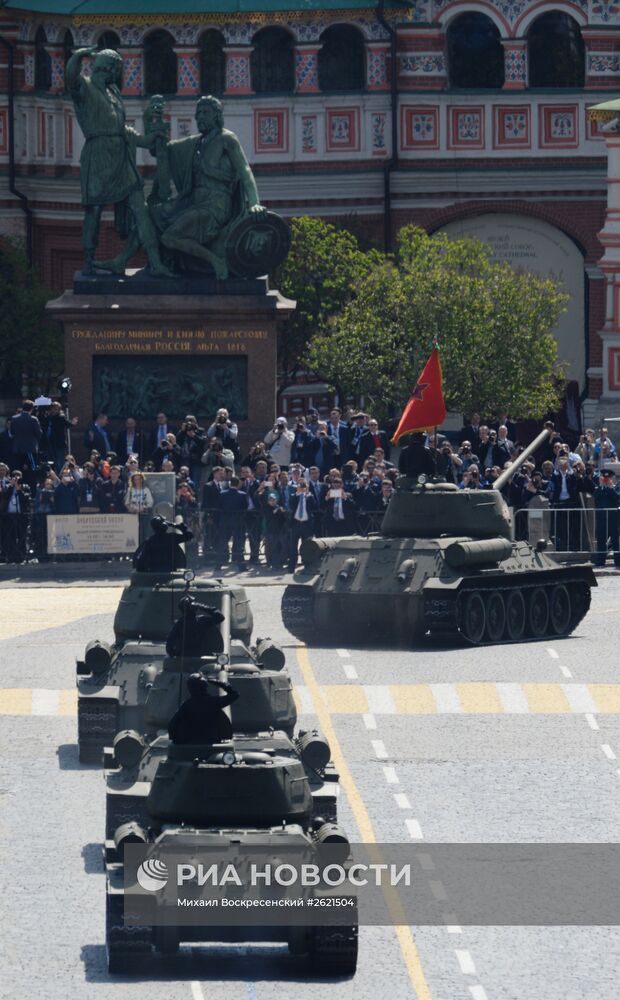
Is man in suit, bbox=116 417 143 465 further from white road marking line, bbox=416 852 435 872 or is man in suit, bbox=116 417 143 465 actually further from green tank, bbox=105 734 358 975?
green tank, bbox=105 734 358 975

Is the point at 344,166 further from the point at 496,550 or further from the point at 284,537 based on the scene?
the point at 496,550

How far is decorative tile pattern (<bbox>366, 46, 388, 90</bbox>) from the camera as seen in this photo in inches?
2343

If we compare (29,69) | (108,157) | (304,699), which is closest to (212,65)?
(29,69)

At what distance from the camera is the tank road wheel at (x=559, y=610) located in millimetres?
35281

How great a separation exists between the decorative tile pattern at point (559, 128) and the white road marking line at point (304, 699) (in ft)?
101

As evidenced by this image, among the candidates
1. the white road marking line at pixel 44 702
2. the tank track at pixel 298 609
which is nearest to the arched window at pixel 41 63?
the tank track at pixel 298 609

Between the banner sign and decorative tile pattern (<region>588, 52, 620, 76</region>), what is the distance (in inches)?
905

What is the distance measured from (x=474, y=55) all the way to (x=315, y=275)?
8.02m

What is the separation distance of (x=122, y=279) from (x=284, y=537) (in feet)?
19.4

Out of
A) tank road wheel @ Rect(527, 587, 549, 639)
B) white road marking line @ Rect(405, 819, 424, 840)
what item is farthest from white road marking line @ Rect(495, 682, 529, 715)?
white road marking line @ Rect(405, 819, 424, 840)

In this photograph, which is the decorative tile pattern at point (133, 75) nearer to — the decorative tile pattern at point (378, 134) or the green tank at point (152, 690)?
the decorative tile pattern at point (378, 134)

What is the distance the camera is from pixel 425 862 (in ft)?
70.2

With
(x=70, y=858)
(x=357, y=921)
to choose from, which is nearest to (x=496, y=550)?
(x=70, y=858)

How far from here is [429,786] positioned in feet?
81.0
